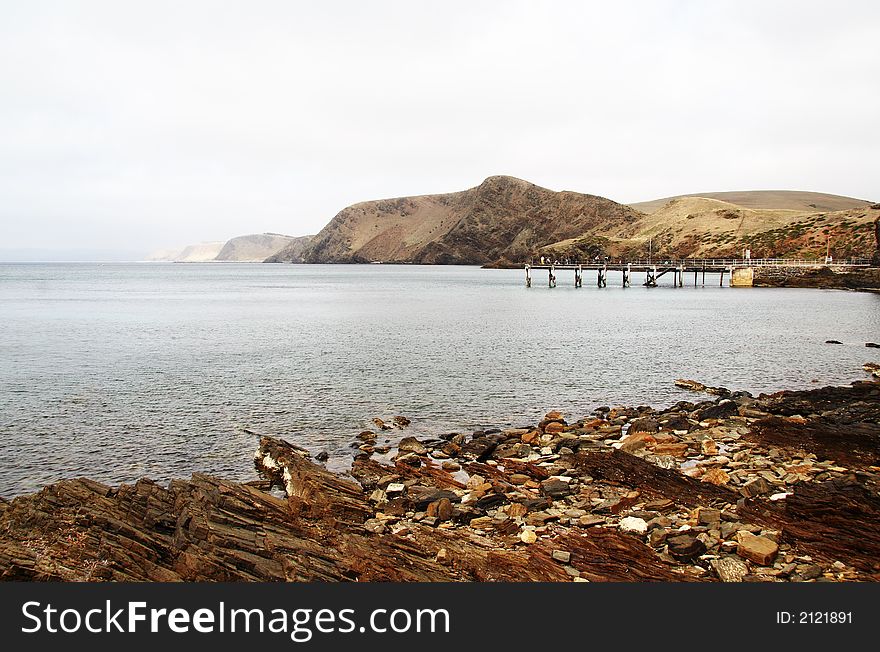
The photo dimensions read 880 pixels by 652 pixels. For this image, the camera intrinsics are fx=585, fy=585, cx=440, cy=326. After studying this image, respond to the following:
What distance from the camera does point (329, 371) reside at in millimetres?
34500

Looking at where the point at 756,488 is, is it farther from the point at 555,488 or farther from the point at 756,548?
the point at 555,488

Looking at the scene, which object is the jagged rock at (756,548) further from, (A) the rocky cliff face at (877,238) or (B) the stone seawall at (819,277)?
(A) the rocky cliff face at (877,238)

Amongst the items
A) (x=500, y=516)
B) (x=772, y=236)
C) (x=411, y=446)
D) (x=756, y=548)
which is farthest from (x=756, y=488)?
(x=772, y=236)

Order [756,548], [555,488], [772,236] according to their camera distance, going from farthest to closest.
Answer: [772,236] → [555,488] → [756,548]

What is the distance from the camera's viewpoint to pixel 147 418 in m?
23.7

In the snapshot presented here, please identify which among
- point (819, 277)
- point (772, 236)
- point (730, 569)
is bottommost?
point (730, 569)

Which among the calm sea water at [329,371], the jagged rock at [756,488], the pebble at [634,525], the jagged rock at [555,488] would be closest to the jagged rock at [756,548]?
the pebble at [634,525]

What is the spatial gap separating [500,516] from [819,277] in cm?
12338

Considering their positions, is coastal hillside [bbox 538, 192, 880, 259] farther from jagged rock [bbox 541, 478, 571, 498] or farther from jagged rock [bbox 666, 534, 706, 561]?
jagged rock [bbox 666, 534, 706, 561]

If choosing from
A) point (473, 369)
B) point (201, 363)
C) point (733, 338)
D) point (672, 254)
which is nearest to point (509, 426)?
point (473, 369)

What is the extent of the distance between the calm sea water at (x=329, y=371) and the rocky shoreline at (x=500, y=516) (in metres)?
3.91

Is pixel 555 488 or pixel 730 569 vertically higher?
pixel 730 569

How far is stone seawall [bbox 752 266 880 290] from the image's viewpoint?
104900 mm

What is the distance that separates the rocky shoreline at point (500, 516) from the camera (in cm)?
1041
